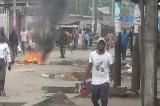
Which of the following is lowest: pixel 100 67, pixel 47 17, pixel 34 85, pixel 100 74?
pixel 34 85

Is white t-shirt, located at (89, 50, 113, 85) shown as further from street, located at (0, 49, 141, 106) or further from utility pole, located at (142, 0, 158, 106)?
street, located at (0, 49, 141, 106)

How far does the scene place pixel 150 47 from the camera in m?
10.5

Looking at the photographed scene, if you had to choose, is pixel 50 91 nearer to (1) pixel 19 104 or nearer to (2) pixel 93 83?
(1) pixel 19 104

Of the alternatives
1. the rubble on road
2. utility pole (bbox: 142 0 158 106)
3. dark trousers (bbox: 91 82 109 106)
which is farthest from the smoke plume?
dark trousers (bbox: 91 82 109 106)

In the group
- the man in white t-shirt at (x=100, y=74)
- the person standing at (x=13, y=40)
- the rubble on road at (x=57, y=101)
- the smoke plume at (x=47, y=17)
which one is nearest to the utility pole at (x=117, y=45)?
the rubble on road at (x=57, y=101)

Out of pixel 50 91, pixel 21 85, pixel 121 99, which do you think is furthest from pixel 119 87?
pixel 21 85

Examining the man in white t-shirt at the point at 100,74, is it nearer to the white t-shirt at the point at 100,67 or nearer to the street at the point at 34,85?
the white t-shirt at the point at 100,67

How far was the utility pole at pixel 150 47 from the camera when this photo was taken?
10445mm

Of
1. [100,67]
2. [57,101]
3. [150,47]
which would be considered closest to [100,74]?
[100,67]

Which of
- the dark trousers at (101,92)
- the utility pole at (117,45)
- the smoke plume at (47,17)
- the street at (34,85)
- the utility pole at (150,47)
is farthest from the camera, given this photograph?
the utility pole at (117,45)

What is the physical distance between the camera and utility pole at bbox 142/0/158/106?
10.4 m

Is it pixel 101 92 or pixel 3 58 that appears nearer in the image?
pixel 101 92

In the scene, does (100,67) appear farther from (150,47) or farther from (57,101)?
(57,101)

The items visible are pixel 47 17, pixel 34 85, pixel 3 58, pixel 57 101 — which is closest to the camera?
pixel 47 17
